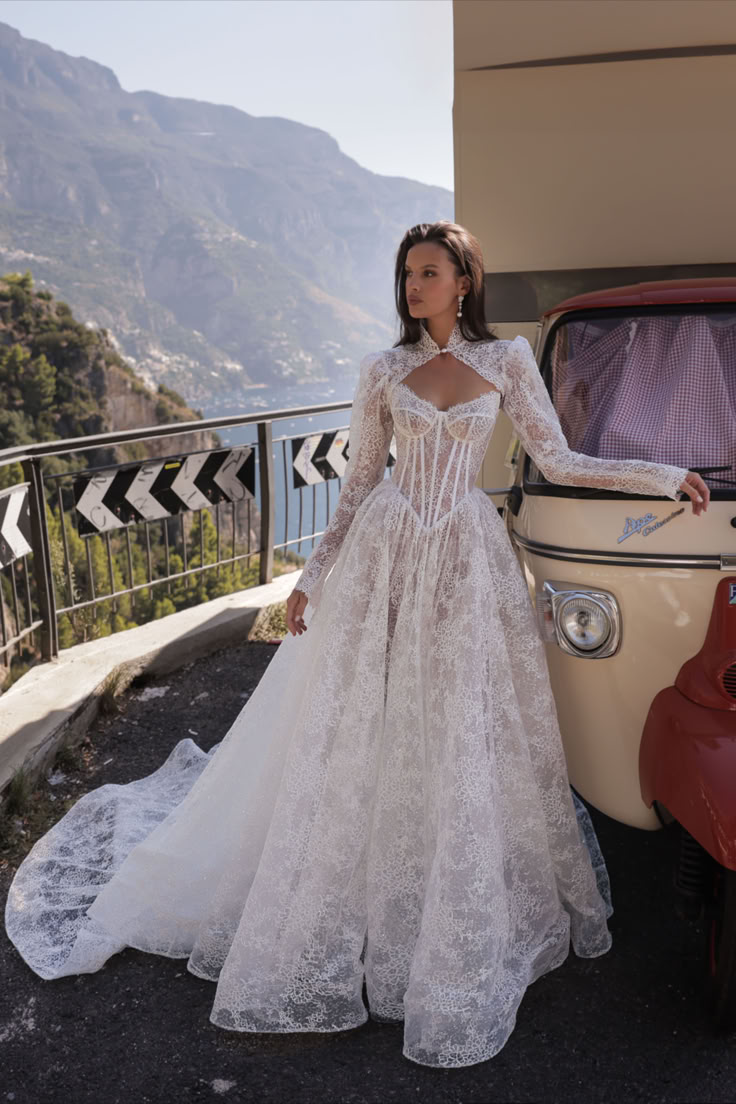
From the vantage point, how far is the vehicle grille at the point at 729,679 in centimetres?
276

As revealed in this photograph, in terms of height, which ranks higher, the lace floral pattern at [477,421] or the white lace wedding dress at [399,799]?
the lace floral pattern at [477,421]

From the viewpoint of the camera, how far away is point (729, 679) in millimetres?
2768

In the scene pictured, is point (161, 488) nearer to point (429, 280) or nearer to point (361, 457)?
point (361, 457)

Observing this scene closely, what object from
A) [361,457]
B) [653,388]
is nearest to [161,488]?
[361,457]

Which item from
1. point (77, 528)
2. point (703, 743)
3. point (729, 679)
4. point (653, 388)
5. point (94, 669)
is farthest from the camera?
point (77, 528)

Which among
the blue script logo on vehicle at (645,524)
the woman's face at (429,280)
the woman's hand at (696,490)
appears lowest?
the blue script logo on vehicle at (645,524)

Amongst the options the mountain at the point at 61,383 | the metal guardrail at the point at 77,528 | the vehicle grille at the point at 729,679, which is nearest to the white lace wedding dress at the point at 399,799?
the vehicle grille at the point at 729,679

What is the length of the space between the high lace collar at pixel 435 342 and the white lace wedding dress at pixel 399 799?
47 mm

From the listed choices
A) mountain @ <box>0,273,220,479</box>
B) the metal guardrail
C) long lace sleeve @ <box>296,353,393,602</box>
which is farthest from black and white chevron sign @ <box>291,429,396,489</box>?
mountain @ <box>0,273,220,479</box>

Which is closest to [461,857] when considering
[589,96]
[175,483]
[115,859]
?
[115,859]

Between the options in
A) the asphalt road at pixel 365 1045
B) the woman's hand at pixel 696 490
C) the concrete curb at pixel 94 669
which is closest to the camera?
the asphalt road at pixel 365 1045

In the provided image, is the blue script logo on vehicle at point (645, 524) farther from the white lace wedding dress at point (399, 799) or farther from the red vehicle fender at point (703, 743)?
the red vehicle fender at point (703, 743)

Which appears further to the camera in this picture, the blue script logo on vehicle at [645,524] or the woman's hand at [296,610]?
the woman's hand at [296,610]

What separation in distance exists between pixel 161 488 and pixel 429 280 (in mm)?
3950
